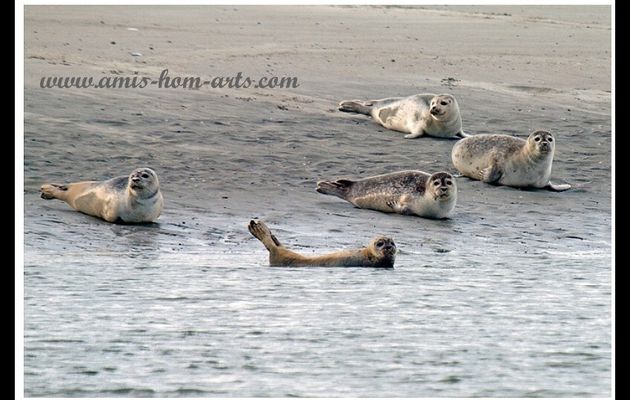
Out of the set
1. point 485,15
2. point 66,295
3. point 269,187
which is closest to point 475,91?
point 269,187

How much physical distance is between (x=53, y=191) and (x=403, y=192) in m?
2.63

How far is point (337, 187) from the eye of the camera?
11969 mm

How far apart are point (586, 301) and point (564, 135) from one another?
4.33m

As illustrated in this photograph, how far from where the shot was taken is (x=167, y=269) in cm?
1015

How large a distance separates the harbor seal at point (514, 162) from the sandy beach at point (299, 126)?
122 mm

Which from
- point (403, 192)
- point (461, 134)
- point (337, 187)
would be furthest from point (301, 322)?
point (461, 134)

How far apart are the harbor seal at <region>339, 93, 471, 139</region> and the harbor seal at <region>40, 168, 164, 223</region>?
131 inches

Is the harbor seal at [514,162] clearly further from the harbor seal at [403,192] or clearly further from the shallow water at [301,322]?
the shallow water at [301,322]

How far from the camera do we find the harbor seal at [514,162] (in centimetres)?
1250

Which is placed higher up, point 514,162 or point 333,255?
point 514,162

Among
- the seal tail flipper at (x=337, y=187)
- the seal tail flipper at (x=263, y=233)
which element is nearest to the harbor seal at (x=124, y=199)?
the seal tail flipper at (x=263, y=233)

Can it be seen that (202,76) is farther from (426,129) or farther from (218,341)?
(218,341)

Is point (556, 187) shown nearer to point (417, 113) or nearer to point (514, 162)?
point (514, 162)

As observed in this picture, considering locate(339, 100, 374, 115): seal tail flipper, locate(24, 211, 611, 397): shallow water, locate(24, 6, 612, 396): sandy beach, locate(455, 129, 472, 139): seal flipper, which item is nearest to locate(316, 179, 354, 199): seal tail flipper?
locate(24, 6, 612, 396): sandy beach
